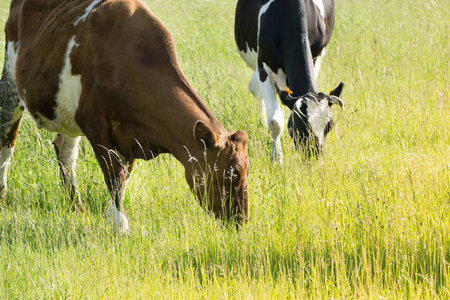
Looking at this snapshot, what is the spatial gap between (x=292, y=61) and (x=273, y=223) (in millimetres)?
2600

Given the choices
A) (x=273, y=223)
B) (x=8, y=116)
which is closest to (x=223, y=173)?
(x=273, y=223)

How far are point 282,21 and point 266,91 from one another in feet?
2.55

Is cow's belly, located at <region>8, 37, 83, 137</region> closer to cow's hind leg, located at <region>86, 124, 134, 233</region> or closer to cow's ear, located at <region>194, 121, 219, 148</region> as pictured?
cow's hind leg, located at <region>86, 124, 134, 233</region>

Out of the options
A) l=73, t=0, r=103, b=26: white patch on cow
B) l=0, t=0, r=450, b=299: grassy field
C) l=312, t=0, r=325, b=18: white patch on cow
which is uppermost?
l=312, t=0, r=325, b=18: white patch on cow

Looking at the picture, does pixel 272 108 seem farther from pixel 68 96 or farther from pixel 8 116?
pixel 8 116

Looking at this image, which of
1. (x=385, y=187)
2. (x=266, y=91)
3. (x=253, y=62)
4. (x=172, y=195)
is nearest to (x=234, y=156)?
(x=172, y=195)

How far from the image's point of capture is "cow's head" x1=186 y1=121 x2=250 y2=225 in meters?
4.00

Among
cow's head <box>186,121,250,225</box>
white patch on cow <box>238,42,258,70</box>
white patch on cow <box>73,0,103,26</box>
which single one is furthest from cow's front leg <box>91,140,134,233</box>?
white patch on cow <box>238,42,258,70</box>

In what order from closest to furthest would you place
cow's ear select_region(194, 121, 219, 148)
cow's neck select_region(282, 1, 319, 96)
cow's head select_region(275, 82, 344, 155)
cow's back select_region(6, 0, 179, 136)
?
cow's ear select_region(194, 121, 219, 148), cow's back select_region(6, 0, 179, 136), cow's head select_region(275, 82, 344, 155), cow's neck select_region(282, 1, 319, 96)

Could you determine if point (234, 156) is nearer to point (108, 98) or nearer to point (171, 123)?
point (171, 123)

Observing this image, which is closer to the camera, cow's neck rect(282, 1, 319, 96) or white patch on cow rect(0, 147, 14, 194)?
white patch on cow rect(0, 147, 14, 194)

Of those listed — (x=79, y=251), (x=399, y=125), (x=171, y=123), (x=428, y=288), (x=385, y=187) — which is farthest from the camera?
(x=399, y=125)

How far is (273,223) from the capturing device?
13.4 ft

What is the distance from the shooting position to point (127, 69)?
14.5 ft
